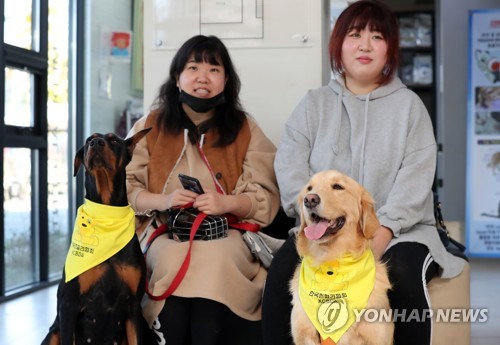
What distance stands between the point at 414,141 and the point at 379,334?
2.58ft

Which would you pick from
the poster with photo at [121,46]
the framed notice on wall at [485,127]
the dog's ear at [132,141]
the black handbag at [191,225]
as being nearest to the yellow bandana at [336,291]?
the black handbag at [191,225]

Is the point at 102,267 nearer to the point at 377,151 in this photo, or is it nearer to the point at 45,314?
the point at 377,151

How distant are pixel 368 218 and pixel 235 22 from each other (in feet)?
5.28

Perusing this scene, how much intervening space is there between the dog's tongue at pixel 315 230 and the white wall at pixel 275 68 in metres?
1.31

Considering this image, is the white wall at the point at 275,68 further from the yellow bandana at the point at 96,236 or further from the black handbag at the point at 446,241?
the yellow bandana at the point at 96,236

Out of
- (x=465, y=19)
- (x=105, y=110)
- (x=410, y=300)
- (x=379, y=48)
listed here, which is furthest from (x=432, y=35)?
(x=410, y=300)

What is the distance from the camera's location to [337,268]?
6.72ft

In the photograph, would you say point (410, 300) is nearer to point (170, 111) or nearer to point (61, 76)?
point (170, 111)

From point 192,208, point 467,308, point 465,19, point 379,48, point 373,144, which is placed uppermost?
point 465,19

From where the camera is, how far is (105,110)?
6.28 meters

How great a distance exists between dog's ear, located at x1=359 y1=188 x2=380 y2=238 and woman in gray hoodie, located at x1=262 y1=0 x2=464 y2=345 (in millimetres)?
166

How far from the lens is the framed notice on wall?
6.20 metres

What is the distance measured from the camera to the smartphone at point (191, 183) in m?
2.42

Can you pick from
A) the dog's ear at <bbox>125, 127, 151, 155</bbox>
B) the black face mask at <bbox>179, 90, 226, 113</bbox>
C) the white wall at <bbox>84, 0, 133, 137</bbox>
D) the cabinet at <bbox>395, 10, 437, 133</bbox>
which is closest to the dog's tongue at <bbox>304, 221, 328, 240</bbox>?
the dog's ear at <bbox>125, 127, 151, 155</bbox>
